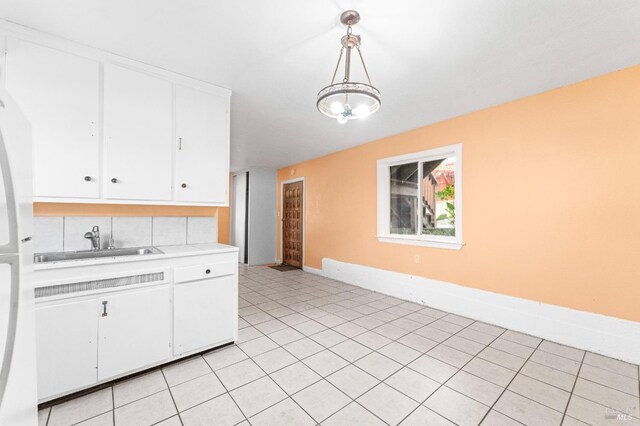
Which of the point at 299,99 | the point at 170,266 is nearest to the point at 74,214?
the point at 170,266

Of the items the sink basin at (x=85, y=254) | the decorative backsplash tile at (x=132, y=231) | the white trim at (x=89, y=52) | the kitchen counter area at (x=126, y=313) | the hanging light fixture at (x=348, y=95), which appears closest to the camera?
the hanging light fixture at (x=348, y=95)

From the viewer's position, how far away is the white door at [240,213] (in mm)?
6766

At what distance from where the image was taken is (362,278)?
4.52 metres

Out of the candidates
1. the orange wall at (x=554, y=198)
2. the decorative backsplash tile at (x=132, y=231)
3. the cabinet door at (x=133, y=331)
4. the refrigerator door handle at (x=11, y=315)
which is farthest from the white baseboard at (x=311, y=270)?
the refrigerator door handle at (x=11, y=315)

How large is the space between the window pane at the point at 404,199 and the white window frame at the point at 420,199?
79mm

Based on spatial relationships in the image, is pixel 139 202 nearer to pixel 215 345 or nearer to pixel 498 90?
pixel 215 345

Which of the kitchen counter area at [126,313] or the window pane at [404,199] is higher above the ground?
the window pane at [404,199]

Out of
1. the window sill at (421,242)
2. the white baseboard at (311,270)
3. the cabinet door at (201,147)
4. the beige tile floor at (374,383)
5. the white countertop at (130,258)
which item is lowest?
the beige tile floor at (374,383)

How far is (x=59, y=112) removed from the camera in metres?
1.93

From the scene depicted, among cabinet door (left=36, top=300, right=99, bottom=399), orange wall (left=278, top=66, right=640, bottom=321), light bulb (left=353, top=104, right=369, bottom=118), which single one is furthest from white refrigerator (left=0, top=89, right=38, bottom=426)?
orange wall (left=278, top=66, right=640, bottom=321)

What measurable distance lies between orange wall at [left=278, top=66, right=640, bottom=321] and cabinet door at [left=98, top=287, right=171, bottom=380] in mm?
3061

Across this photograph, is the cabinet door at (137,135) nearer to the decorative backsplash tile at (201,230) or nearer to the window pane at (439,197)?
the decorative backsplash tile at (201,230)

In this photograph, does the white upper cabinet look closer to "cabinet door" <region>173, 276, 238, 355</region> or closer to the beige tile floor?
"cabinet door" <region>173, 276, 238, 355</region>

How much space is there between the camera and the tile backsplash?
2109 millimetres
